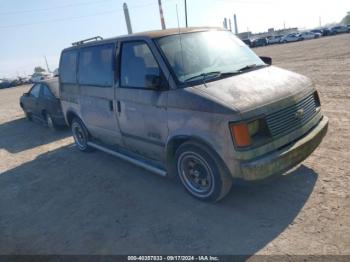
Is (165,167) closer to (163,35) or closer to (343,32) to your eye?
(163,35)

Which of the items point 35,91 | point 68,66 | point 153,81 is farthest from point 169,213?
point 35,91

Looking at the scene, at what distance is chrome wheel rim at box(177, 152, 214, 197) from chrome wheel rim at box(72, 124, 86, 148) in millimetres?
3342

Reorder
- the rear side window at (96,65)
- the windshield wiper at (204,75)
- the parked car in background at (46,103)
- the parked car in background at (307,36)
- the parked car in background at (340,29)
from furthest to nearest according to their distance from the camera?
1. the parked car in background at (307,36)
2. the parked car in background at (340,29)
3. the parked car in background at (46,103)
4. the rear side window at (96,65)
5. the windshield wiper at (204,75)

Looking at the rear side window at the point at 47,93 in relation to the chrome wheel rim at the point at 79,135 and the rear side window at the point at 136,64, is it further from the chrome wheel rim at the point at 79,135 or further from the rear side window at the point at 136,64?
the rear side window at the point at 136,64

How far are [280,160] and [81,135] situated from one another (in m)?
4.80

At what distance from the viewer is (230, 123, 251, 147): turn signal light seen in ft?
11.1

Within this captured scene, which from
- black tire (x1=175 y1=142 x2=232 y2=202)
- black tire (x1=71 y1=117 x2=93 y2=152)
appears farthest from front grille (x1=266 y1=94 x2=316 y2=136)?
black tire (x1=71 y1=117 x2=93 y2=152)

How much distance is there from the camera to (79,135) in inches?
280

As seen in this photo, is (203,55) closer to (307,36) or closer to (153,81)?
(153,81)

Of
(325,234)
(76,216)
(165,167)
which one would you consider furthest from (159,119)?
(325,234)

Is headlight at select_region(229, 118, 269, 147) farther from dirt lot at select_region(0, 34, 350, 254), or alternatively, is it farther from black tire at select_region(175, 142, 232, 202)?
dirt lot at select_region(0, 34, 350, 254)

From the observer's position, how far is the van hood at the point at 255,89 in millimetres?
3516

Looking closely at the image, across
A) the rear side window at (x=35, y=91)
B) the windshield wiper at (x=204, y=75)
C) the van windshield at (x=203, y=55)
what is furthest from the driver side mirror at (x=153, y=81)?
the rear side window at (x=35, y=91)

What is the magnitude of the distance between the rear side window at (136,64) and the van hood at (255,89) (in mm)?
911
